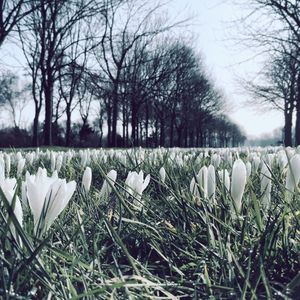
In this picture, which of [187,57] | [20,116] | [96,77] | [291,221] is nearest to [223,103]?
[187,57]

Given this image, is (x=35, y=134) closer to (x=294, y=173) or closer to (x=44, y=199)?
(x=294, y=173)

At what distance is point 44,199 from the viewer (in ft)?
A: 2.98

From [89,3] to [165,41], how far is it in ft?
63.3

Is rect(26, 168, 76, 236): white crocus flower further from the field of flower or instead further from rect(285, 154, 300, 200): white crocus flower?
rect(285, 154, 300, 200): white crocus flower

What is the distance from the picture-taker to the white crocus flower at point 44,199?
0.89m

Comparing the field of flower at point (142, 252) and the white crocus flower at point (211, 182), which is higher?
the white crocus flower at point (211, 182)

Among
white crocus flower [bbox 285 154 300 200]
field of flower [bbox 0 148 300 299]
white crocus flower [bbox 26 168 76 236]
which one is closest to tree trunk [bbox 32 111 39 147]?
field of flower [bbox 0 148 300 299]

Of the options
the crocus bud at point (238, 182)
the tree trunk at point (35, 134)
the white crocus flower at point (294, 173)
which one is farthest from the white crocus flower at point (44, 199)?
the tree trunk at point (35, 134)

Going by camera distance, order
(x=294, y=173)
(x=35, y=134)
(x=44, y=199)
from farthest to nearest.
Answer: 1. (x=35, y=134)
2. (x=294, y=173)
3. (x=44, y=199)

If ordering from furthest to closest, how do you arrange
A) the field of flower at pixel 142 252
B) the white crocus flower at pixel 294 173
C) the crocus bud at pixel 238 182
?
the white crocus flower at pixel 294 173
the crocus bud at pixel 238 182
the field of flower at pixel 142 252

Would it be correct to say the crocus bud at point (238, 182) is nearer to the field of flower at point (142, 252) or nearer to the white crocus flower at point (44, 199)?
the field of flower at point (142, 252)

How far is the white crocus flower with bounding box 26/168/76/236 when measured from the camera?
0.89 m

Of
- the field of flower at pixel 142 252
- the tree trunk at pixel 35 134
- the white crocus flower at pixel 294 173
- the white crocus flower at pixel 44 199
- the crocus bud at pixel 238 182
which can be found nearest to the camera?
the field of flower at pixel 142 252

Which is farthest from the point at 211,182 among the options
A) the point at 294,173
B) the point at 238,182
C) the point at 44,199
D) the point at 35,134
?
the point at 35,134
